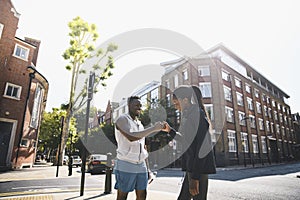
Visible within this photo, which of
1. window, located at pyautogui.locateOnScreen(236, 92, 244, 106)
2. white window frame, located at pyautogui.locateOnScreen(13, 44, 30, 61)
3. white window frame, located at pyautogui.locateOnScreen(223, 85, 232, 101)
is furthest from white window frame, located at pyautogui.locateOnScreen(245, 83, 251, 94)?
white window frame, located at pyautogui.locateOnScreen(13, 44, 30, 61)

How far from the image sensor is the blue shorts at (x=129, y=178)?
2461mm

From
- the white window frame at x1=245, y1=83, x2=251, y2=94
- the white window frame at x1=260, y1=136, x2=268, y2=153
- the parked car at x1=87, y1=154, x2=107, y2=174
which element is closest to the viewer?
the parked car at x1=87, y1=154, x2=107, y2=174

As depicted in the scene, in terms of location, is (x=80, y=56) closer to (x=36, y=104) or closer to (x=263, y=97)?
(x=36, y=104)

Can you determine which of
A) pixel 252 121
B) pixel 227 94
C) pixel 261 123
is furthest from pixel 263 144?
pixel 227 94

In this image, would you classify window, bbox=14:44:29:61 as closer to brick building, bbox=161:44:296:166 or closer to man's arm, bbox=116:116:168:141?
man's arm, bbox=116:116:168:141

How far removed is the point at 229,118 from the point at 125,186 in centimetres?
2466

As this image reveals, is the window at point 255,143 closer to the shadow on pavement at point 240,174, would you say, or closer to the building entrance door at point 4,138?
the shadow on pavement at point 240,174

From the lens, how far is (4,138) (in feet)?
44.1

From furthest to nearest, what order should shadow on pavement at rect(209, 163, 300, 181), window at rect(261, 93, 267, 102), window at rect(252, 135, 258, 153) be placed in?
window at rect(261, 93, 267, 102) < window at rect(252, 135, 258, 153) < shadow on pavement at rect(209, 163, 300, 181)

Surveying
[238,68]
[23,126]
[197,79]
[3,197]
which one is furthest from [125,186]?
[238,68]

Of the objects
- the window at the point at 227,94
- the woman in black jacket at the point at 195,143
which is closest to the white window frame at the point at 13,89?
the woman in black jacket at the point at 195,143

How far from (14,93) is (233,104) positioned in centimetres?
2347

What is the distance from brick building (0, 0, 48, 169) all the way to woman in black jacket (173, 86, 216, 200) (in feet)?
47.5

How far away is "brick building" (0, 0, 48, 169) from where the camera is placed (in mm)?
13523
